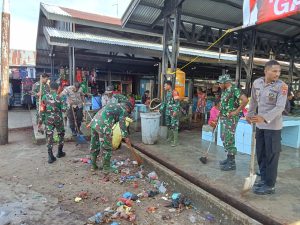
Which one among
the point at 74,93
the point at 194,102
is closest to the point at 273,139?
the point at 74,93

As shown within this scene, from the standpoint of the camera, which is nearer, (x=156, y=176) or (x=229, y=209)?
(x=229, y=209)

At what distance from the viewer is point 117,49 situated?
9.84m

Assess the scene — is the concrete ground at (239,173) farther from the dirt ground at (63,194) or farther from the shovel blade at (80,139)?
the shovel blade at (80,139)

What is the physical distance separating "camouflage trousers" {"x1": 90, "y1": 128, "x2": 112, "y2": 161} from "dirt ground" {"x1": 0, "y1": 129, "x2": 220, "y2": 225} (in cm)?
46

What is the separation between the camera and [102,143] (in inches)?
204

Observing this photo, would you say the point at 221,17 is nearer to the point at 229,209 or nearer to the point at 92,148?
the point at 92,148

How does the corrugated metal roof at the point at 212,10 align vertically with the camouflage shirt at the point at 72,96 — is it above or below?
above

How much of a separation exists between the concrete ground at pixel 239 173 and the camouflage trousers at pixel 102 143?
1.20 metres

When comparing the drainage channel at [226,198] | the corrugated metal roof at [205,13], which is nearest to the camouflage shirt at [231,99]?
the drainage channel at [226,198]

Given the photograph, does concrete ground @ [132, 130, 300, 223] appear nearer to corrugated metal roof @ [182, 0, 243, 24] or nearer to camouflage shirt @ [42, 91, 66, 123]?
camouflage shirt @ [42, 91, 66, 123]

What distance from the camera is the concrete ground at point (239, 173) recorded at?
3342 mm

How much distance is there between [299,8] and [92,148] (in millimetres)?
4805

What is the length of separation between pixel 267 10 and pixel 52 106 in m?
5.19

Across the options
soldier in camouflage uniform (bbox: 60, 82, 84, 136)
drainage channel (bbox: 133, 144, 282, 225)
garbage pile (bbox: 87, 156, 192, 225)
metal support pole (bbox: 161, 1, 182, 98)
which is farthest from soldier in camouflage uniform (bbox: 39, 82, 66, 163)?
metal support pole (bbox: 161, 1, 182, 98)
